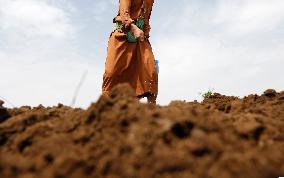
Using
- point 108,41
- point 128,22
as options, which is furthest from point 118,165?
point 108,41

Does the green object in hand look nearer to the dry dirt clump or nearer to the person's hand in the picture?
the person's hand

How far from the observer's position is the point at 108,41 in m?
6.57

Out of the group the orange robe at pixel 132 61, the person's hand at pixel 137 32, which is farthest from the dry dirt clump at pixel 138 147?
the orange robe at pixel 132 61

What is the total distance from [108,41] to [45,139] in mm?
4330

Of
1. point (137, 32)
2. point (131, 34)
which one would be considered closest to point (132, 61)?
point (131, 34)

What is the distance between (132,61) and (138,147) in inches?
176

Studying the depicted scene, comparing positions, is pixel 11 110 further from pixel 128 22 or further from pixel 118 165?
pixel 128 22

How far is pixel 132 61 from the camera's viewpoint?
644 cm

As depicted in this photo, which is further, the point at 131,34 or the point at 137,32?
the point at 131,34

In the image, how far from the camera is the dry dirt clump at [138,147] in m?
1.88

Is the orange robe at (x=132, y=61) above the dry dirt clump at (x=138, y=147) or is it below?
above

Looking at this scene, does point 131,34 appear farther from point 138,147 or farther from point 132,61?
point 138,147

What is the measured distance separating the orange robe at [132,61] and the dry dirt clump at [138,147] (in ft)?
11.9

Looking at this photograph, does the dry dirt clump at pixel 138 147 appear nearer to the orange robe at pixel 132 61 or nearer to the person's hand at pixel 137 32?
the person's hand at pixel 137 32
